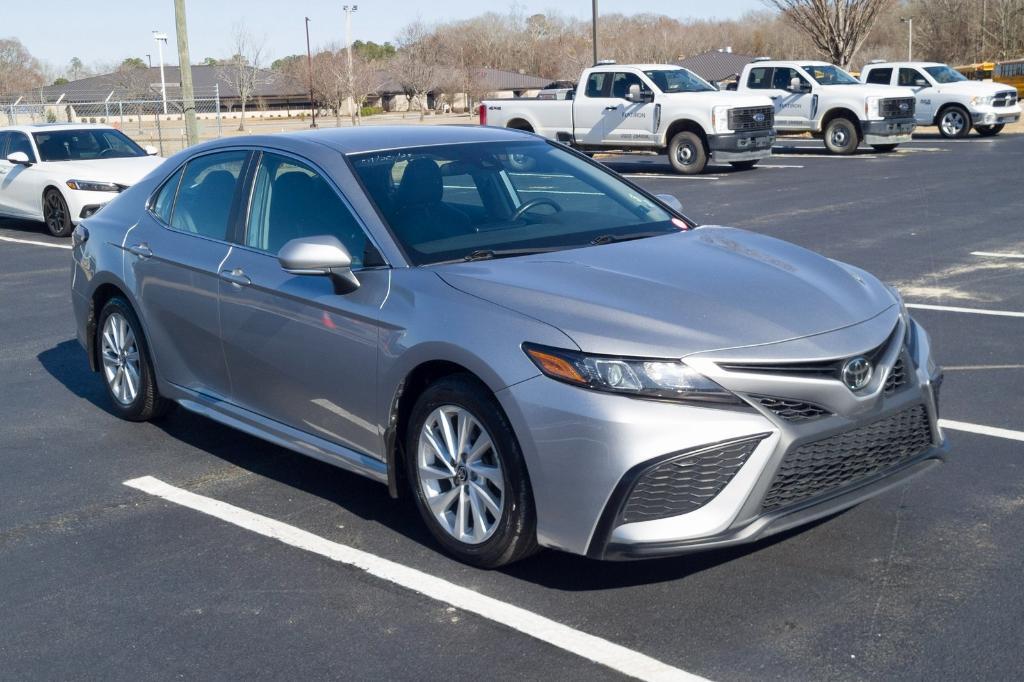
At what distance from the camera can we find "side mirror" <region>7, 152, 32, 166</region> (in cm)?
1647

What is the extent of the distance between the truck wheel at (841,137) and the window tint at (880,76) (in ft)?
11.8

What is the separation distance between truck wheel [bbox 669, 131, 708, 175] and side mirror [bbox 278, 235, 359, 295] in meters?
19.0

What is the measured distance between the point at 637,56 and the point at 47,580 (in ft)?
316

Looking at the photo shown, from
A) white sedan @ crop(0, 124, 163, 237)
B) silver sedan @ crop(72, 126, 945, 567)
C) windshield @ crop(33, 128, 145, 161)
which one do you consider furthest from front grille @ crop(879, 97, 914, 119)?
silver sedan @ crop(72, 126, 945, 567)

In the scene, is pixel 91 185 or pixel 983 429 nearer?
pixel 983 429

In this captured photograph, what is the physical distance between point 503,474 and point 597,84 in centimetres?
2092

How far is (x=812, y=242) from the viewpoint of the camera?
43.0ft

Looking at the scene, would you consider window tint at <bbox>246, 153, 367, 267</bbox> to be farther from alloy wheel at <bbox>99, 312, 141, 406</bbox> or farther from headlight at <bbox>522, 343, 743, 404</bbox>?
alloy wheel at <bbox>99, 312, 141, 406</bbox>

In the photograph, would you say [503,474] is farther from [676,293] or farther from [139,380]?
[139,380]

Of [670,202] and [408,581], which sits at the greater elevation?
[670,202]

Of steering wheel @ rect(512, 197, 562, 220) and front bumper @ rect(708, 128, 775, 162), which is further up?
steering wheel @ rect(512, 197, 562, 220)

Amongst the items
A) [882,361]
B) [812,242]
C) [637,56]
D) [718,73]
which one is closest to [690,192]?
[812,242]

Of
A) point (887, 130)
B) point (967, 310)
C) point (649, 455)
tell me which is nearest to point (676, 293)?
point (649, 455)

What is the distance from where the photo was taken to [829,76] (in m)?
26.2
